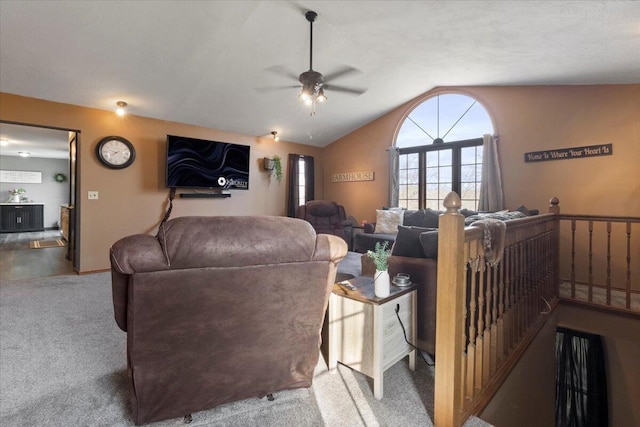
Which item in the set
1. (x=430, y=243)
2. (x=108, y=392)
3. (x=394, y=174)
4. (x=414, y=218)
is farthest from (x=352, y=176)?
(x=108, y=392)

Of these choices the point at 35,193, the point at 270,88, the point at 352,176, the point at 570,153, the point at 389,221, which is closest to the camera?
the point at 570,153

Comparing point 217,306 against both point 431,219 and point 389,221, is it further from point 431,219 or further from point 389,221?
point 389,221

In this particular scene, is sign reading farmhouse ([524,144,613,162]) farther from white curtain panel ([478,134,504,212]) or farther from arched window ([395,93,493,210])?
arched window ([395,93,493,210])

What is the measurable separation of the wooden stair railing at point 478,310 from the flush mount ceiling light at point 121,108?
446 centimetres

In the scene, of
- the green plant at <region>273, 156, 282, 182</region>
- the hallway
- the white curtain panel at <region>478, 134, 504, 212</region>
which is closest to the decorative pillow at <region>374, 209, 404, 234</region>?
the white curtain panel at <region>478, 134, 504, 212</region>

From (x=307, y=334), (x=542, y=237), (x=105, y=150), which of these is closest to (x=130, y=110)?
(x=105, y=150)

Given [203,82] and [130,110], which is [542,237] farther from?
[130,110]

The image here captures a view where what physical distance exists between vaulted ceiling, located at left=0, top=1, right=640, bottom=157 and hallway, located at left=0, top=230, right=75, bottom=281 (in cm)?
238

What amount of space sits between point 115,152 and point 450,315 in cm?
481

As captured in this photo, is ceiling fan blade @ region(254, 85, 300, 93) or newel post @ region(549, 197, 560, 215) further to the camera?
ceiling fan blade @ region(254, 85, 300, 93)

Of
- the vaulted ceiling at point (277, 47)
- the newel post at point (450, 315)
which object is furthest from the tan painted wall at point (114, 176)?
the newel post at point (450, 315)

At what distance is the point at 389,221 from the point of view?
5.23 metres

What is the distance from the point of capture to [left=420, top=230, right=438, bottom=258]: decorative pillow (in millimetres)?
2039

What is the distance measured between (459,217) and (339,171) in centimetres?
543
